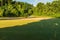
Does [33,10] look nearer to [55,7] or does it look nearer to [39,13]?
[39,13]

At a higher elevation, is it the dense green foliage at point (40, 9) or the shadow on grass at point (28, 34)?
the shadow on grass at point (28, 34)

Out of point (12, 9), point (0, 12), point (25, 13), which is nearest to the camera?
point (0, 12)

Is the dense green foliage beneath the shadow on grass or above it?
beneath

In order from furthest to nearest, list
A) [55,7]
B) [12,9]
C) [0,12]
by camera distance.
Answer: [55,7]
[12,9]
[0,12]

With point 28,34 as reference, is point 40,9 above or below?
below

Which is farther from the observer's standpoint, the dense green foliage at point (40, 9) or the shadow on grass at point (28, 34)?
the dense green foliage at point (40, 9)

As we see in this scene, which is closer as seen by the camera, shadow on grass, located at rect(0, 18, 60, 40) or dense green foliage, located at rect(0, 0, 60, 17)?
shadow on grass, located at rect(0, 18, 60, 40)

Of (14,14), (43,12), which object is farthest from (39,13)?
(14,14)

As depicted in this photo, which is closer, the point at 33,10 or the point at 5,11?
the point at 5,11

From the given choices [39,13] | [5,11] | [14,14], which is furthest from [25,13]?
[39,13]

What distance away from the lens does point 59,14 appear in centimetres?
9350

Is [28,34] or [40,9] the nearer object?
[28,34]

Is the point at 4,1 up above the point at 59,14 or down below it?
above

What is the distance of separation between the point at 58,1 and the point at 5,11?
43.2 m
